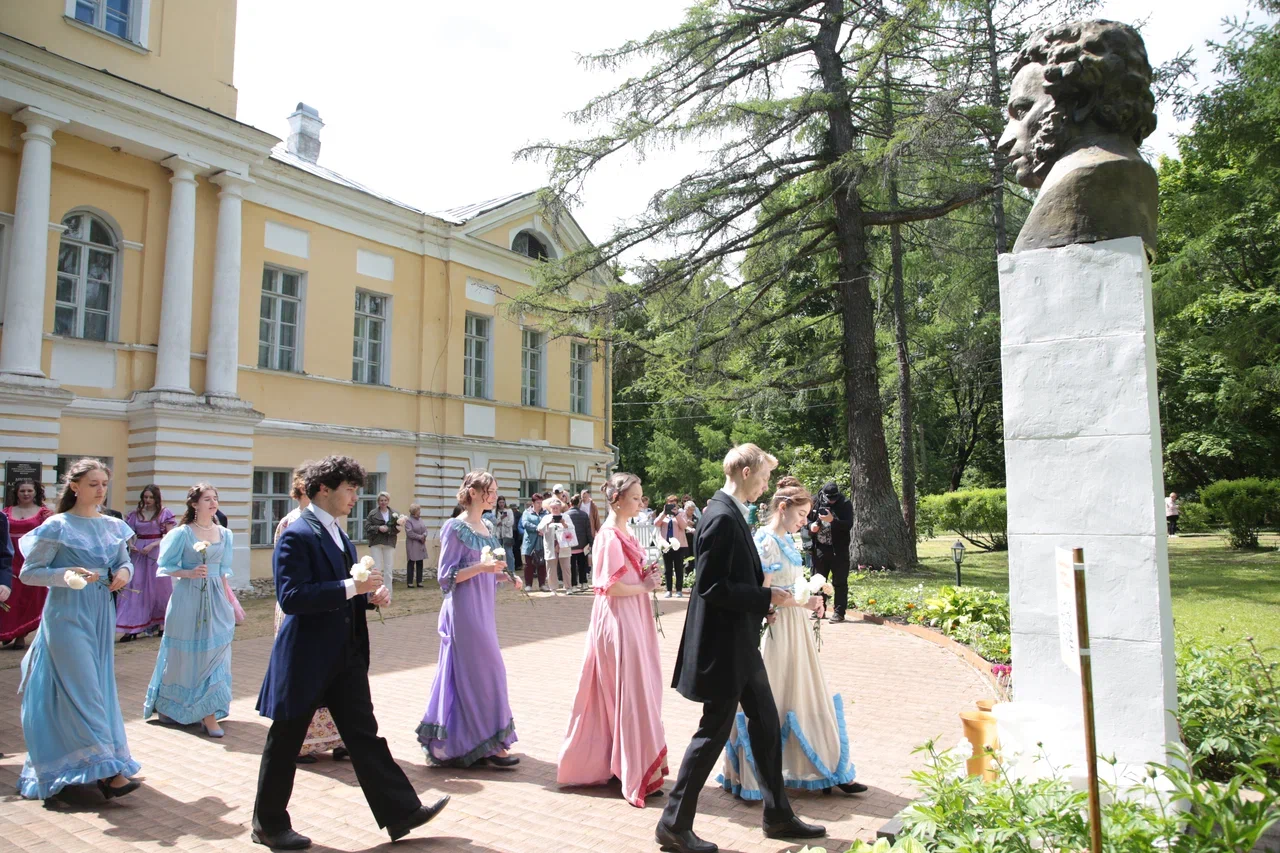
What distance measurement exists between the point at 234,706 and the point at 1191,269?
57.5 feet

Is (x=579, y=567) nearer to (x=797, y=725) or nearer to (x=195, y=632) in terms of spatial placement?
(x=195, y=632)

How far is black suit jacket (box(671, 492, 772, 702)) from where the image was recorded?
13.6 feet

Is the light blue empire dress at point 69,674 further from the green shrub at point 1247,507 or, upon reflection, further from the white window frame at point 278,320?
the green shrub at point 1247,507

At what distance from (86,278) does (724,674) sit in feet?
52.7

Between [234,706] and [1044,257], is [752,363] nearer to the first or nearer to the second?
[234,706]

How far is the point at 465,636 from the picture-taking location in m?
5.77

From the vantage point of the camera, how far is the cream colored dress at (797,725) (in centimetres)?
493

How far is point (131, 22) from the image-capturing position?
16.5 meters

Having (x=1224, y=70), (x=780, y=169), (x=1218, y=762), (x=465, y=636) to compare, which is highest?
(x=1224, y=70)

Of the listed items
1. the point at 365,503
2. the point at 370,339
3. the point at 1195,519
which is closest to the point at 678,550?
the point at 365,503

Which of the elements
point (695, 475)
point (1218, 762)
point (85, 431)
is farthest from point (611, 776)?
point (695, 475)

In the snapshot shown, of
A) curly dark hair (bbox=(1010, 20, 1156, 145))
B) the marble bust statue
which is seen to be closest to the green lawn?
the marble bust statue

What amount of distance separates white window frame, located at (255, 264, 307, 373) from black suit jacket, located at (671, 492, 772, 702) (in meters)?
16.2

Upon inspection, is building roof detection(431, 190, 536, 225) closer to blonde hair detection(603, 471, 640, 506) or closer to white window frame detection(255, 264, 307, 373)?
white window frame detection(255, 264, 307, 373)
